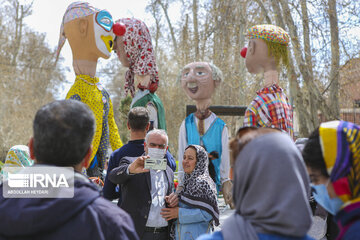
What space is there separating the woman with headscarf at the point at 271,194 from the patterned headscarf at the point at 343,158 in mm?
159

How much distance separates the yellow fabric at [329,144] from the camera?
149cm

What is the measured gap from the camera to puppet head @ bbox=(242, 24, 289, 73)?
358 centimetres

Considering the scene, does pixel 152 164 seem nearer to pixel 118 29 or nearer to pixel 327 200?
pixel 327 200

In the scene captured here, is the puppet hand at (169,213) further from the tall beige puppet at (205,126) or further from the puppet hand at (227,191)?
the puppet hand at (227,191)

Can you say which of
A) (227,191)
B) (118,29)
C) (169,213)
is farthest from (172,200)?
(118,29)

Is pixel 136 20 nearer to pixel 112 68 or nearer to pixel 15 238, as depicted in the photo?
pixel 15 238

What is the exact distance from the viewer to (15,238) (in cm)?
135

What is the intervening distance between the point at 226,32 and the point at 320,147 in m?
10.8

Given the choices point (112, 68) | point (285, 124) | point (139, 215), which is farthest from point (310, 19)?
point (112, 68)

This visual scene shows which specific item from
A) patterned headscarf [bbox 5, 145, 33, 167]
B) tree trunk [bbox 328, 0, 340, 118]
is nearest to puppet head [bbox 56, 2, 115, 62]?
patterned headscarf [bbox 5, 145, 33, 167]

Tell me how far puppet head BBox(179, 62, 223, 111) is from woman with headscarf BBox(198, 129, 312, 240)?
9.98 ft

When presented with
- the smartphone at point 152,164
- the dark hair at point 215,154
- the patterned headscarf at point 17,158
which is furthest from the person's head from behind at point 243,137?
the dark hair at point 215,154

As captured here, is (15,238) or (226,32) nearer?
(15,238)

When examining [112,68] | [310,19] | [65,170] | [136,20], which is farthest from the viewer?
[112,68]
